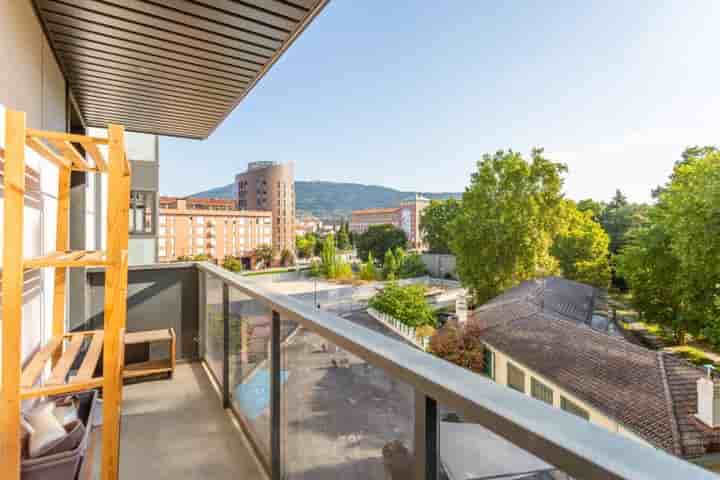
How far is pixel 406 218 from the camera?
1893 inches

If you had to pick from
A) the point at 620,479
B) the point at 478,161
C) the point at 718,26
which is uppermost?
the point at 718,26

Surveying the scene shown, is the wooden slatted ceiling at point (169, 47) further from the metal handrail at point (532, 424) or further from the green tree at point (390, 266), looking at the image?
the green tree at point (390, 266)

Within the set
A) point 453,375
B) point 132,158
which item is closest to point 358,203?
point 132,158

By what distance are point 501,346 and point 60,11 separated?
1282 cm

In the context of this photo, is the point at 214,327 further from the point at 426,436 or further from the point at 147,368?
the point at 426,436

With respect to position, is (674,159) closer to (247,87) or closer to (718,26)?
(718,26)

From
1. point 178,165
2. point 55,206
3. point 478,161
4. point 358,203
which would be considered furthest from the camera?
point 358,203

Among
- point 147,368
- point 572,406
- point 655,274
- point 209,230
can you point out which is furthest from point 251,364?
point 209,230

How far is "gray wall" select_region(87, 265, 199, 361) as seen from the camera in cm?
299

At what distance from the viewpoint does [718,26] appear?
32.5 metres

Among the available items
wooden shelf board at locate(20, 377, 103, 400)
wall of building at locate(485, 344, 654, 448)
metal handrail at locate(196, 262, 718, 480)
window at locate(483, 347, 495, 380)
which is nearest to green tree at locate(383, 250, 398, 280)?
window at locate(483, 347, 495, 380)

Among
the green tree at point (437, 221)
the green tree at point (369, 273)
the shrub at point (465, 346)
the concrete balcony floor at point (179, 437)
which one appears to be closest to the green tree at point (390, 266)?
the green tree at point (369, 273)

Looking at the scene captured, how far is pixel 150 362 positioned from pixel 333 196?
75.0m

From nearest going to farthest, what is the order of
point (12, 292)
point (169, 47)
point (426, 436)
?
point (426, 436) < point (12, 292) < point (169, 47)
